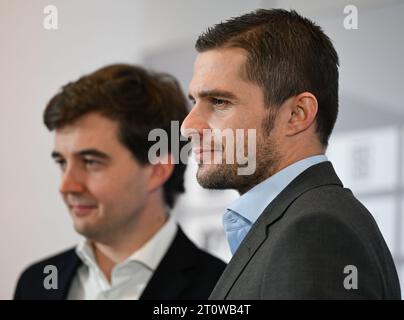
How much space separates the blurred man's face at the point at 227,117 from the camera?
3.99ft

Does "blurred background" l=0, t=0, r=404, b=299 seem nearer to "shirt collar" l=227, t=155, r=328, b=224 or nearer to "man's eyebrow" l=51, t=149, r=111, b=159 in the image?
"man's eyebrow" l=51, t=149, r=111, b=159

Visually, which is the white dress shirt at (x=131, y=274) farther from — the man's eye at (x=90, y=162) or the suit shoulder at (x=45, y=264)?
the man's eye at (x=90, y=162)

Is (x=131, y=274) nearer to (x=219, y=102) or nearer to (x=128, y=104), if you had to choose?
(x=128, y=104)

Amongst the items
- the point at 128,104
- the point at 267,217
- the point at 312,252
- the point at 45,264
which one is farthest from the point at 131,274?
the point at 312,252

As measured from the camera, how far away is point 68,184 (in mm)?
1926

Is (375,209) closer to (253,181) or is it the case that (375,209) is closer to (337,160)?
(337,160)

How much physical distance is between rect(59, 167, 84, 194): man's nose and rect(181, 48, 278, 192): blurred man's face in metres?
0.75

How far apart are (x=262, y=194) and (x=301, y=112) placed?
6.4 inches

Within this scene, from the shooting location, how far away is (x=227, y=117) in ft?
4.02

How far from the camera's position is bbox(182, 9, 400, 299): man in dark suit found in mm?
1077

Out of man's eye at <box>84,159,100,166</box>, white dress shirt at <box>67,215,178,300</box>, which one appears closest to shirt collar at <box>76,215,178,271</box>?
white dress shirt at <box>67,215,178,300</box>

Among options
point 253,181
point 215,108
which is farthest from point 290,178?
point 215,108

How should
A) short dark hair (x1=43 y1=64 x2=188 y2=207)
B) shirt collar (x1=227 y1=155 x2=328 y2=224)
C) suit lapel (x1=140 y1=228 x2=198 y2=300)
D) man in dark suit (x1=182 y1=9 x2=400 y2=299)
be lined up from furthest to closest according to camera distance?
short dark hair (x1=43 y1=64 x2=188 y2=207)
suit lapel (x1=140 y1=228 x2=198 y2=300)
shirt collar (x1=227 y1=155 x2=328 y2=224)
man in dark suit (x1=182 y1=9 x2=400 y2=299)
